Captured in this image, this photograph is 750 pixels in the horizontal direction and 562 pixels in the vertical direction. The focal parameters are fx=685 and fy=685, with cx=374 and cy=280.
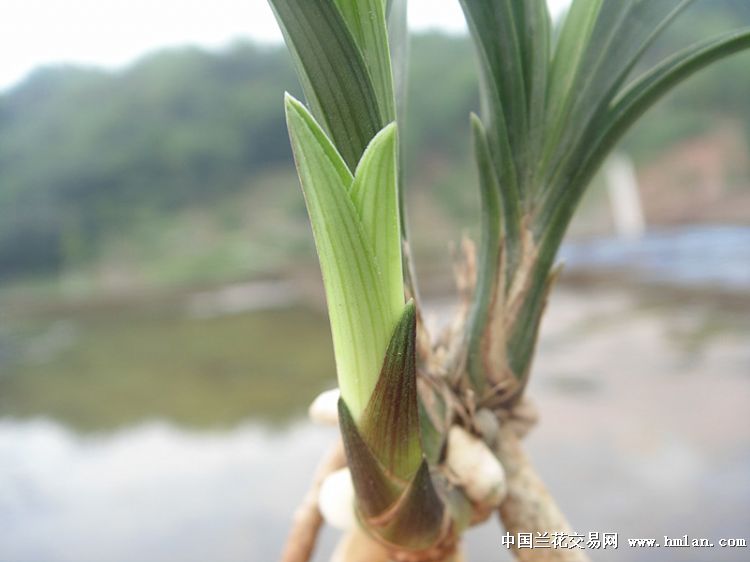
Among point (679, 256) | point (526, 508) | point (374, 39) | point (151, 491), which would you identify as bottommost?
point (151, 491)

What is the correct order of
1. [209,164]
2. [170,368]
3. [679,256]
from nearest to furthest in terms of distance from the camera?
1. [170,368]
2. [679,256]
3. [209,164]

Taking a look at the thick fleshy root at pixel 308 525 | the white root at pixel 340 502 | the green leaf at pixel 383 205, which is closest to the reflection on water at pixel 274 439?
the thick fleshy root at pixel 308 525

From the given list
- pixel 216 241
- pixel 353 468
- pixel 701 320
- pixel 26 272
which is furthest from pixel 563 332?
pixel 26 272

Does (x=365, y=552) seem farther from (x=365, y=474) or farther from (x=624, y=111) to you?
(x=624, y=111)

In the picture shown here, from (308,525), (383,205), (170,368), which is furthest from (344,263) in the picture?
(170,368)

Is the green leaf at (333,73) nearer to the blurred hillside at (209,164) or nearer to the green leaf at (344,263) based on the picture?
the green leaf at (344,263)

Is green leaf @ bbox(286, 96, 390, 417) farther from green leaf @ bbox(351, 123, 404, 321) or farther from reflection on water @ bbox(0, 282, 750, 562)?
reflection on water @ bbox(0, 282, 750, 562)
